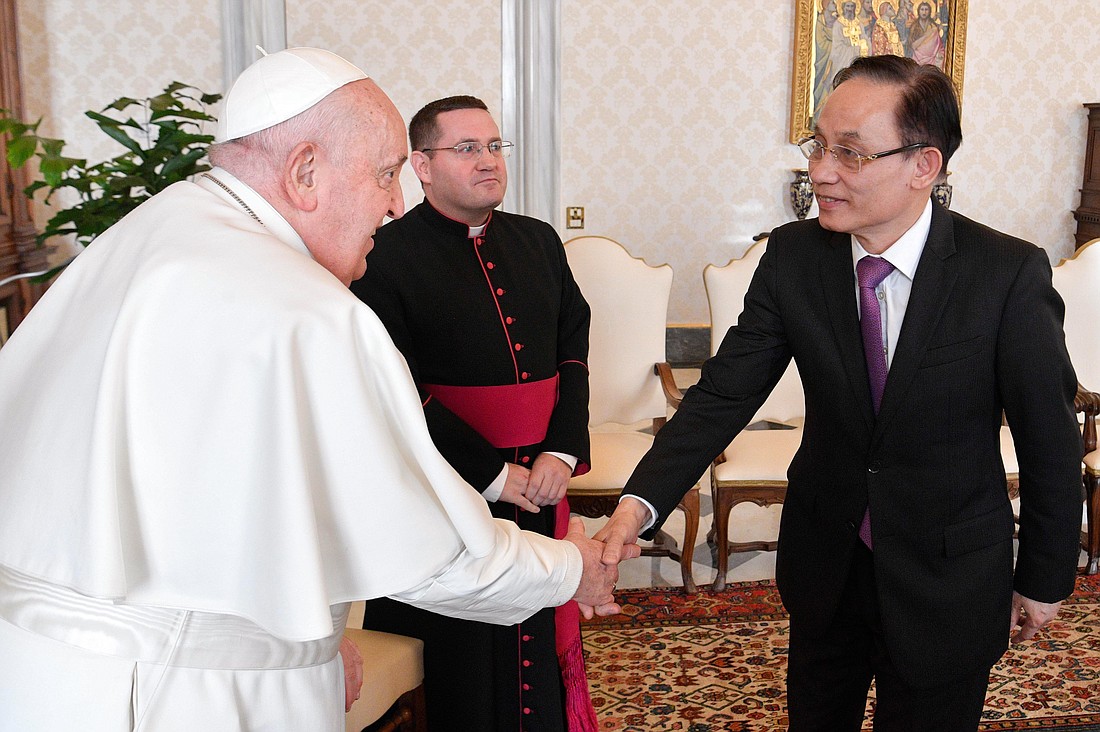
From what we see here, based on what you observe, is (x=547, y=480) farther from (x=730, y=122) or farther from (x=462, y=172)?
(x=730, y=122)

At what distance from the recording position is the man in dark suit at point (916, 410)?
2.10m

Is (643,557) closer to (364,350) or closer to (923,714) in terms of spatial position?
(923,714)

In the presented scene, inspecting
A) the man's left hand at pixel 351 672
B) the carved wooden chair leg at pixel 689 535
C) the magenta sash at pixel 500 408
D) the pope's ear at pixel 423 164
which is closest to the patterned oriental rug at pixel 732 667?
the carved wooden chair leg at pixel 689 535

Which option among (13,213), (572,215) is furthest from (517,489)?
(572,215)

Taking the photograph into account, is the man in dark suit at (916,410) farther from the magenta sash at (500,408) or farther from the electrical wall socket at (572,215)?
the electrical wall socket at (572,215)

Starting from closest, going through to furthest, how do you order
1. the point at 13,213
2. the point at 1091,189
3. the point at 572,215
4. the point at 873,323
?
the point at 873,323
the point at 13,213
the point at 572,215
the point at 1091,189

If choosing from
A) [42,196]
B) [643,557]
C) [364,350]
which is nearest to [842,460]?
[364,350]

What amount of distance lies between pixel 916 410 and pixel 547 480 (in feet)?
3.62

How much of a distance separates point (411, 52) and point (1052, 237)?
5.65 meters

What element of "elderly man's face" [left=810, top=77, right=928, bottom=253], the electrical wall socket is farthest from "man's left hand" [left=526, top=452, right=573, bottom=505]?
the electrical wall socket

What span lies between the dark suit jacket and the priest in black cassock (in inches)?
32.0

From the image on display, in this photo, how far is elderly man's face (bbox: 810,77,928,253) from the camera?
2123 millimetres

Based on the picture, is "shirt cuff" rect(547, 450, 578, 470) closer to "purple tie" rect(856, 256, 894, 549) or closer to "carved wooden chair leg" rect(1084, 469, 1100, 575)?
"purple tie" rect(856, 256, 894, 549)

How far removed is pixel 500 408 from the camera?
294cm
